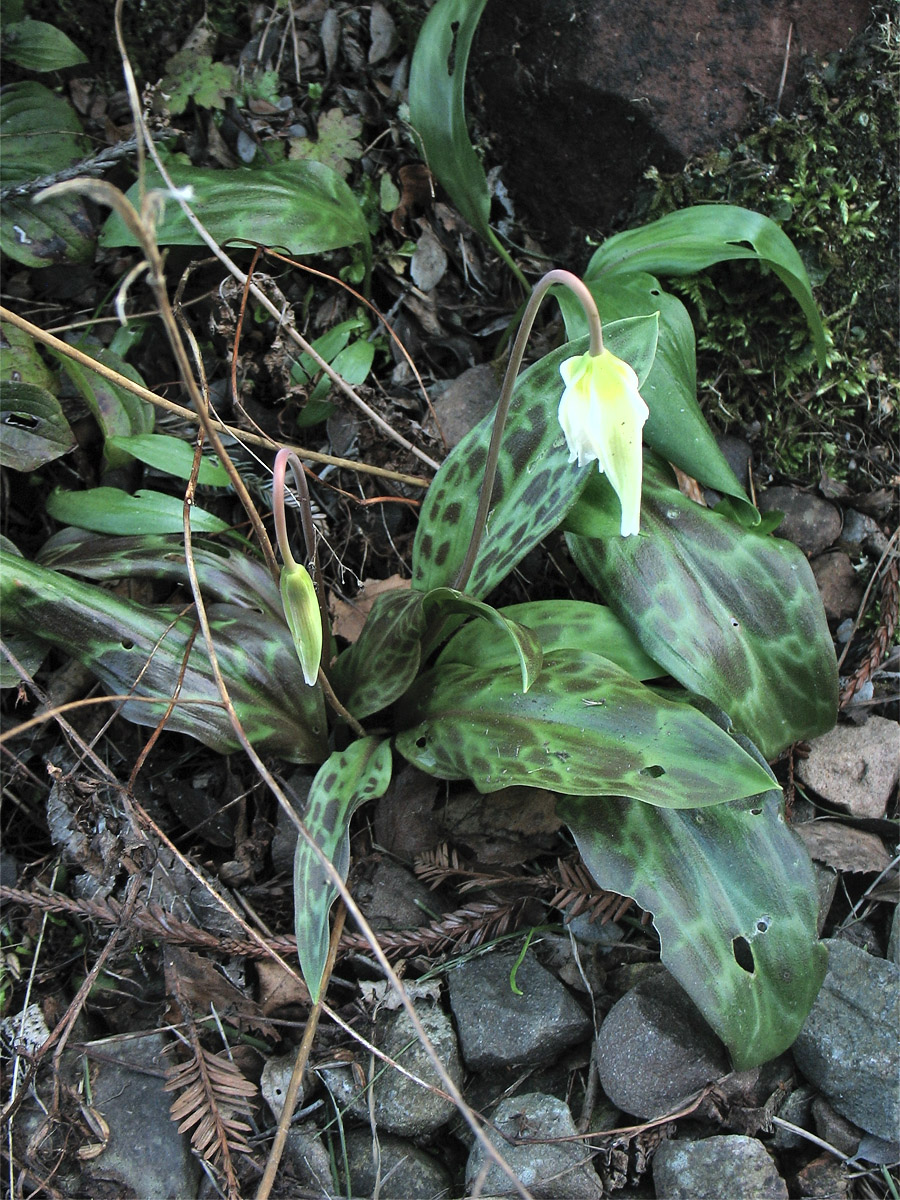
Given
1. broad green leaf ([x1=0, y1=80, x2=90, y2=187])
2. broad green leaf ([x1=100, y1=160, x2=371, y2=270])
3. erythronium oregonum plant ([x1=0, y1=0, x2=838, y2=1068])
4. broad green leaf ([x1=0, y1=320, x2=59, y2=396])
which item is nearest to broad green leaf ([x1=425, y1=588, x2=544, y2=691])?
erythronium oregonum plant ([x1=0, y1=0, x2=838, y2=1068])

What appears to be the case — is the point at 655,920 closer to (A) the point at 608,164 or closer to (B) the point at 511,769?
(B) the point at 511,769

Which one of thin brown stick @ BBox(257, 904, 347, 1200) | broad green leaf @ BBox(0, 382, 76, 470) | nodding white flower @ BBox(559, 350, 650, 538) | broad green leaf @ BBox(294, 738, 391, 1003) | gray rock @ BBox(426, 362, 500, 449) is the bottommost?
thin brown stick @ BBox(257, 904, 347, 1200)

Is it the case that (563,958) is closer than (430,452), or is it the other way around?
(563,958)

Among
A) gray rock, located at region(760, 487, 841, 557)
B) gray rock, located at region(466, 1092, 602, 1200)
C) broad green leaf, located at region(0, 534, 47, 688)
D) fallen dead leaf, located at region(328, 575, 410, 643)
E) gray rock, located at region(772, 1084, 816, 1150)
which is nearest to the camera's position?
gray rock, located at region(466, 1092, 602, 1200)

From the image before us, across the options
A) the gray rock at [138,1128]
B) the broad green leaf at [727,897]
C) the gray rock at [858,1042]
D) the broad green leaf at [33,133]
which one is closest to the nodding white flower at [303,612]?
the broad green leaf at [727,897]

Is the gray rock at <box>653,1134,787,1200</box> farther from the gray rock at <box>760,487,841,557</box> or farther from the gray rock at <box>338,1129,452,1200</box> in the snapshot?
the gray rock at <box>760,487,841,557</box>

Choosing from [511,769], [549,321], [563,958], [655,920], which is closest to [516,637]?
[511,769]

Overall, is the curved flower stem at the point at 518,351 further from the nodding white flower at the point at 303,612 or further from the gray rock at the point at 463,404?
the gray rock at the point at 463,404
